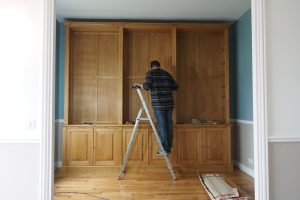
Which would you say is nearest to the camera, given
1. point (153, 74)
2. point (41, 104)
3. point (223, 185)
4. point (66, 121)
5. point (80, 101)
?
point (41, 104)

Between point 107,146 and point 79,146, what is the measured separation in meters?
0.48

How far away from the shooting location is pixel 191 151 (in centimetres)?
436

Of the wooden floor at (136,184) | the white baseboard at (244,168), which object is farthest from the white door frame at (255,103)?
the white baseboard at (244,168)

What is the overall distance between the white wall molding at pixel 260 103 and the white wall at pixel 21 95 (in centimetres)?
185

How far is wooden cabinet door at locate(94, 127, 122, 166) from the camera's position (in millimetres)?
4289

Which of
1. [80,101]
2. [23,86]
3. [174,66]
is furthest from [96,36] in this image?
[23,86]

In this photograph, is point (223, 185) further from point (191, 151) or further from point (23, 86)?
point (23, 86)

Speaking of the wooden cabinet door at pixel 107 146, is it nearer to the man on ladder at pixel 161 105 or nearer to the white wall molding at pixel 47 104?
the man on ladder at pixel 161 105

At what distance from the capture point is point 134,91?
469 cm

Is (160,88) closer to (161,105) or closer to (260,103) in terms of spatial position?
(161,105)

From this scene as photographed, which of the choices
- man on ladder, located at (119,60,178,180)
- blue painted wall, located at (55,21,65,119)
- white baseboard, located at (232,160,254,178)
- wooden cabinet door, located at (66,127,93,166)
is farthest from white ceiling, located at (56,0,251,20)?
white baseboard, located at (232,160,254,178)

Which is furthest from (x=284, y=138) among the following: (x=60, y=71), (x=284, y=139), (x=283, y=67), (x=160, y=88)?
(x=60, y=71)

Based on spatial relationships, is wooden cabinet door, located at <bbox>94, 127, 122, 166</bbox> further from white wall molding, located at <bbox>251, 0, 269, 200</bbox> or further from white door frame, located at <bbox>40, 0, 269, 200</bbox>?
white wall molding, located at <bbox>251, 0, 269, 200</bbox>

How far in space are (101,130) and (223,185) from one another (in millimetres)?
2159
